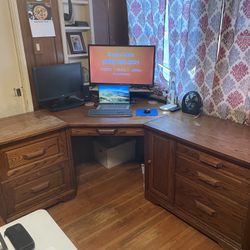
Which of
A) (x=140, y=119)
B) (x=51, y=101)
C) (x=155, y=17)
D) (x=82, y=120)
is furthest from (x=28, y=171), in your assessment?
(x=155, y=17)

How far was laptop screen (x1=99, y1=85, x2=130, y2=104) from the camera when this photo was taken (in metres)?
2.42

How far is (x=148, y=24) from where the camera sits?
2377 mm

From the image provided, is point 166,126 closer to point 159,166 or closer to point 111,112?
point 159,166

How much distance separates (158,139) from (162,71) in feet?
2.57

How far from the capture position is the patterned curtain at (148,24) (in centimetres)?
227

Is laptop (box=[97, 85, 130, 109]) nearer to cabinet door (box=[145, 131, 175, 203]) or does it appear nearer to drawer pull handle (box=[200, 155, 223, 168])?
cabinet door (box=[145, 131, 175, 203])

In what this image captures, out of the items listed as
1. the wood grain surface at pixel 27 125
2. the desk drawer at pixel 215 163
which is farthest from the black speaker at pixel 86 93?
the desk drawer at pixel 215 163

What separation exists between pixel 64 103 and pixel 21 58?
0.53 meters

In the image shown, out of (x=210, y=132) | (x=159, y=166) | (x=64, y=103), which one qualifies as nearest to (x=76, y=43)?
(x=64, y=103)

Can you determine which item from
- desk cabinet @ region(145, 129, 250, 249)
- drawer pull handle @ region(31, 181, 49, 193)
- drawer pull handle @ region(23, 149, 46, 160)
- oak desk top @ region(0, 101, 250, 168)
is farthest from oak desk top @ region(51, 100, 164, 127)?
drawer pull handle @ region(31, 181, 49, 193)

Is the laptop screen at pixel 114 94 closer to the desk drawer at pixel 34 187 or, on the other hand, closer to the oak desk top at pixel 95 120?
the oak desk top at pixel 95 120

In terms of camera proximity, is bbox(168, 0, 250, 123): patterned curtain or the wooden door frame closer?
bbox(168, 0, 250, 123): patterned curtain

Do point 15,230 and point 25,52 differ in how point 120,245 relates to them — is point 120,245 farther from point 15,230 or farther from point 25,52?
point 25,52

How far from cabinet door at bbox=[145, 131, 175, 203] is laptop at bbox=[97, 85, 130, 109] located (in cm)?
54
